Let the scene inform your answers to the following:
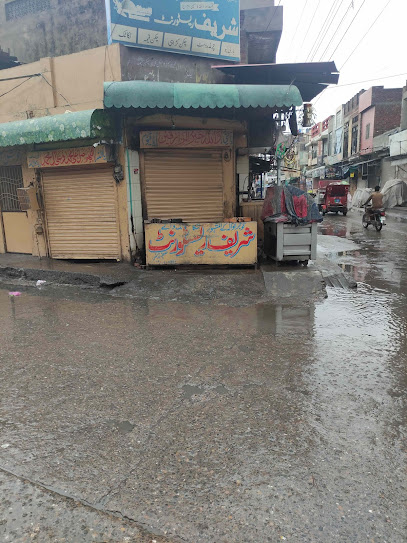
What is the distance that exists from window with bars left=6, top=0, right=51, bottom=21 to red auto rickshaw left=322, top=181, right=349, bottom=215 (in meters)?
20.1

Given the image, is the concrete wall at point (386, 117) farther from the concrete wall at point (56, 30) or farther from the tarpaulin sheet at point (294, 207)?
the concrete wall at point (56, 30)

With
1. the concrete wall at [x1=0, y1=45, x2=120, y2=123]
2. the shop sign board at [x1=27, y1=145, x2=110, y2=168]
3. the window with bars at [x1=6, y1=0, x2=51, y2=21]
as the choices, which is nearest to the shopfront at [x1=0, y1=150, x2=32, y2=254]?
the shop sign board at [x1=27, y1=145, x2=110, y2=168]

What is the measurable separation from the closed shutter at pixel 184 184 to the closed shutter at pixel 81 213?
0.97 meters

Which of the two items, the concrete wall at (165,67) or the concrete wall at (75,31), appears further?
the concrete wall at (75,31)

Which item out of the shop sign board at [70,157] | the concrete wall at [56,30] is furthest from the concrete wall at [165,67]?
the shop sign board at [70,157]

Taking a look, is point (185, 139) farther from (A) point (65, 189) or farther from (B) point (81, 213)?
(A) point (65, 189)

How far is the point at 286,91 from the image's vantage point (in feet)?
25.5

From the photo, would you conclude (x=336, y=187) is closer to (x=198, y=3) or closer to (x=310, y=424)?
(x=198, y=3)

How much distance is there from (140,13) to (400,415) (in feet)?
30.1

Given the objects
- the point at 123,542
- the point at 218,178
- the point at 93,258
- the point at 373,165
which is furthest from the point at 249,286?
the point at 373,165

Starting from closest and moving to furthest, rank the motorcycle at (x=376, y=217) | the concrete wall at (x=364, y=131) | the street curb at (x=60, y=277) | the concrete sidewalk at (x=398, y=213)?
the street curb at (x=60, y=277) < the motorcycle at (x=376, y=217) < the concrete sidewalk at (x=398, y=213) < the concrete wall at (x=364, y=131)

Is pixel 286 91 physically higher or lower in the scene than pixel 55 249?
higher

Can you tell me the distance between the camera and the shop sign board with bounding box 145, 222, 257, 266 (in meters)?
8.33

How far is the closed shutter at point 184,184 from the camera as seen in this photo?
9219 mm
